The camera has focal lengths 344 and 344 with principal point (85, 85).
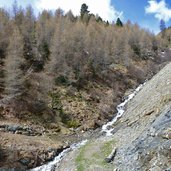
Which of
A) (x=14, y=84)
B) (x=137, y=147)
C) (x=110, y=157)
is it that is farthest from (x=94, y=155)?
(x=14, y=84)

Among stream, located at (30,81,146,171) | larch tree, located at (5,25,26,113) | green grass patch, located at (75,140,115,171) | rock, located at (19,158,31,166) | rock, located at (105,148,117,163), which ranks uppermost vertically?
larch tree, located at (5,25,26,113)

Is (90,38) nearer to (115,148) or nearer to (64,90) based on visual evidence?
(64,90)

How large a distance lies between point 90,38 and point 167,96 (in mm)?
42214

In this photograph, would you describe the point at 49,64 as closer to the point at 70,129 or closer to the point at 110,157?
the point at 70,129

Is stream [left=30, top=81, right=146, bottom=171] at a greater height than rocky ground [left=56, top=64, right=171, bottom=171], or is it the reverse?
stream [left=30, top=81, right=146, bottom=171]

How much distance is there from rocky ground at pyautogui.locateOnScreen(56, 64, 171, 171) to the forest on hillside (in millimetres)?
15411

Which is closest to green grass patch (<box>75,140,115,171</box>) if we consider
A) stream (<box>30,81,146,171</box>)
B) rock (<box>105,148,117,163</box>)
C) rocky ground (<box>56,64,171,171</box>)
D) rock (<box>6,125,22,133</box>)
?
rocky ground (<box>56,64,171,171</box>)

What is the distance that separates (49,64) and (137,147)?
118 feet

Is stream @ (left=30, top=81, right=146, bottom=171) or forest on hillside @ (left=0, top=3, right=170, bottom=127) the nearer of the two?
stream @ (left=30, top=81, right=146, bottom=171)

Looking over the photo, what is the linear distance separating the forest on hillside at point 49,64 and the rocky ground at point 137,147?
607 inches

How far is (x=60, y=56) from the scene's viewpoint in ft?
220

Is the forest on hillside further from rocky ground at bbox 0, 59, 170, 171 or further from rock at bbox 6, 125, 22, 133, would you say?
rock at bbox 6, 125, 22, 133

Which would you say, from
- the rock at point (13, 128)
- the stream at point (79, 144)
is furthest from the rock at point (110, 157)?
the rock at point (13, 128)

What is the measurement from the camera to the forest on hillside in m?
53.7
